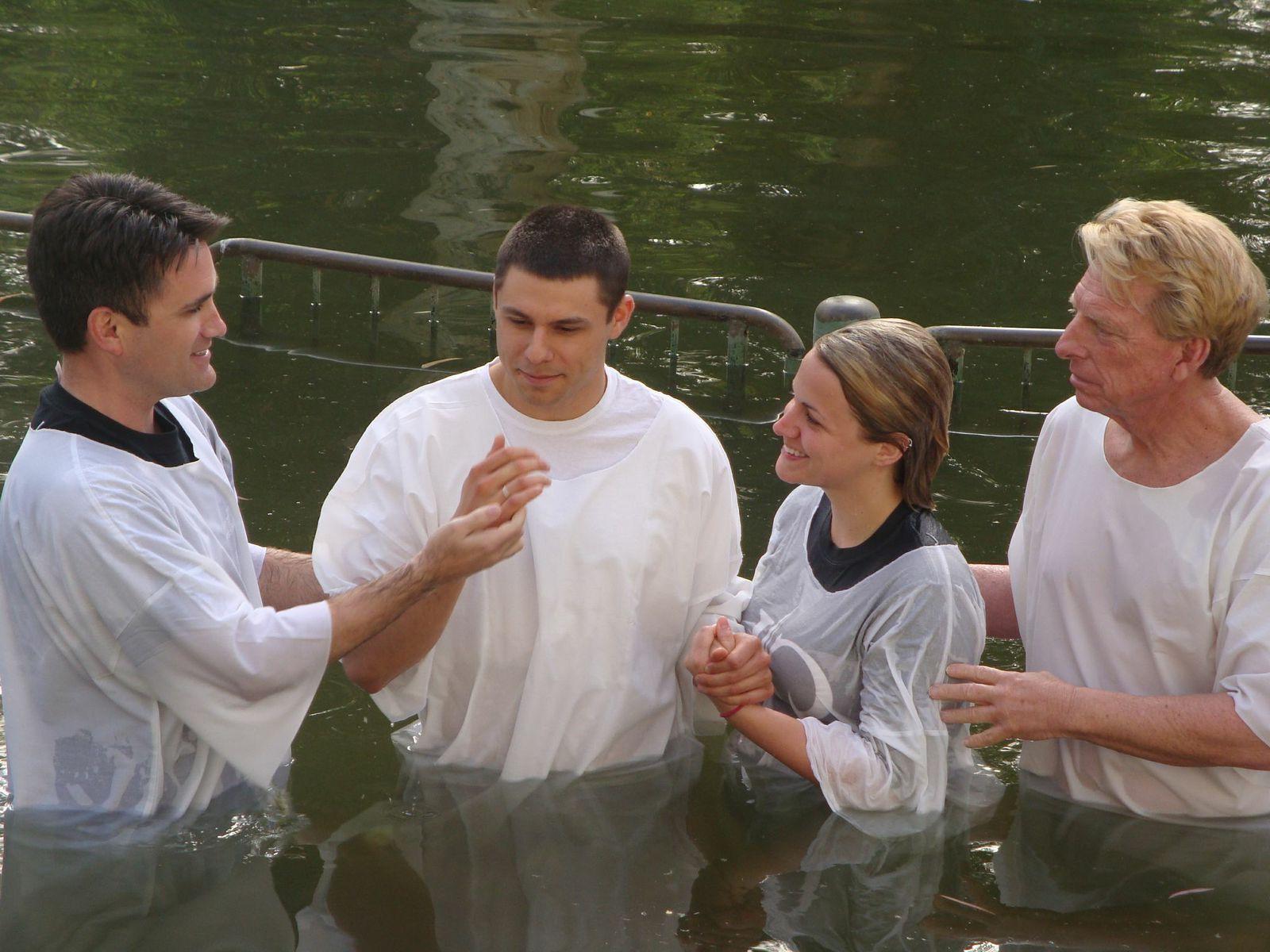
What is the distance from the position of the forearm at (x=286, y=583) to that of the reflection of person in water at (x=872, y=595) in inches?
57.3

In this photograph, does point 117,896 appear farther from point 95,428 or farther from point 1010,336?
point 1010,336

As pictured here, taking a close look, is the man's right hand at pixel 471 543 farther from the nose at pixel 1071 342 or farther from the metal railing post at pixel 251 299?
the metal railing post at pixel 251 299

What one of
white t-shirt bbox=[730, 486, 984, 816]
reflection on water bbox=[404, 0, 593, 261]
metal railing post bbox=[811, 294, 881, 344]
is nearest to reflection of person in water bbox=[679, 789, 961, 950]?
white t-shirt bbox=[730, 486, 984, 816]

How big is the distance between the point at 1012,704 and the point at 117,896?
7.28 ft

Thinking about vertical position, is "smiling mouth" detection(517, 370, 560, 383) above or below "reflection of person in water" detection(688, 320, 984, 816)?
above

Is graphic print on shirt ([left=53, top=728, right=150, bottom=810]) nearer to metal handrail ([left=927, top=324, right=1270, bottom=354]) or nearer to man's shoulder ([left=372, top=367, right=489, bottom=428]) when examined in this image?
man's shoulder ([left=372, top=367, right=489, bottom=428])

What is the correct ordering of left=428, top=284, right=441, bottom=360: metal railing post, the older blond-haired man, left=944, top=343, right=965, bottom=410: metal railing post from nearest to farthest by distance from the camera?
1. the older blond-haired man
2. left=944, top=343, right=965, bottom=410: metal railing post
3. left=428, top=284, right=441, bottom=360: metal railing post

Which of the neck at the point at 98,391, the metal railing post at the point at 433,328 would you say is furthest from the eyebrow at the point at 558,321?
the metal railing post at the point at 433,328

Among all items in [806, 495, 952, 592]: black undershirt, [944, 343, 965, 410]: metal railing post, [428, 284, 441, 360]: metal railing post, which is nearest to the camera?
[806, 495, 952, 592]: black undershirt

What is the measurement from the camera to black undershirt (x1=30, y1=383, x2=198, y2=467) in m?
3.45

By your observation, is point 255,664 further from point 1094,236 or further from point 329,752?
point 1094,236

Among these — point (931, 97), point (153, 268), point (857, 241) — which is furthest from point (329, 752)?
point (931, 97)

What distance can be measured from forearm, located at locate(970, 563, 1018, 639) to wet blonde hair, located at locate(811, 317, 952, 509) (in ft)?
2.75

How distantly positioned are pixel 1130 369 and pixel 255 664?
2.14 metres
